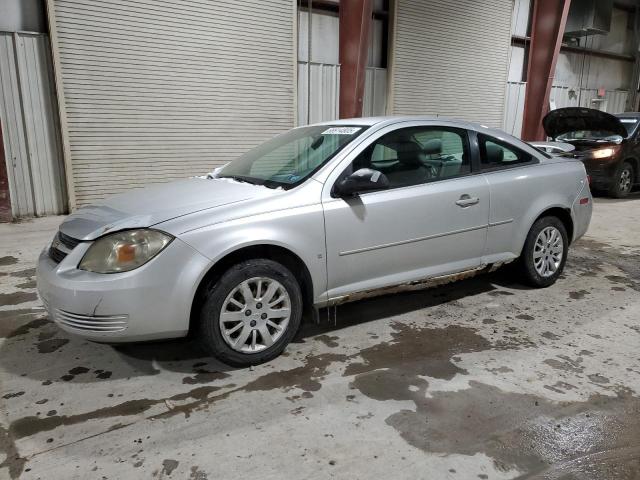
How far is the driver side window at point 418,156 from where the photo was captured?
3.57 m

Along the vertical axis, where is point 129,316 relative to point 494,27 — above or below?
below

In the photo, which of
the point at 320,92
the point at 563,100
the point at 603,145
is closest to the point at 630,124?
the point at 603,145

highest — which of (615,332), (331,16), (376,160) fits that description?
(331,16)

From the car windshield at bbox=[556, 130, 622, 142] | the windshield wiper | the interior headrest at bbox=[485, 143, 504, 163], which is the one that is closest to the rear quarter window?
the interior headrest at bbox=[485, 143, 504, 163]

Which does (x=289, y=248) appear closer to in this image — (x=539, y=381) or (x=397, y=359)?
(x=397, y=359)

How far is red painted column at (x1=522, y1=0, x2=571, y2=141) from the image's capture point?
13.6m

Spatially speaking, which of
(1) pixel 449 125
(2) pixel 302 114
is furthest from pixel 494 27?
(1) pixel 449 125

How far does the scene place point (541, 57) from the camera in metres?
13.9

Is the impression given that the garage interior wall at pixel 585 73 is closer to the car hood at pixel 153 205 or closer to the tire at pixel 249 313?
the car hood at pixel 153 205

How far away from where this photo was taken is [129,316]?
272cm

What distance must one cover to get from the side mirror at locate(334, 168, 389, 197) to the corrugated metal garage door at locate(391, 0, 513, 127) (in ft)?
27.7

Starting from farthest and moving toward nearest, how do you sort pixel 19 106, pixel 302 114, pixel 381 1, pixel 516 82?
1. pixel 516 82
2. pixel 381 1
3. pixel 302 114
4. pixel 19 106

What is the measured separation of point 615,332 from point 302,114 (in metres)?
7.45

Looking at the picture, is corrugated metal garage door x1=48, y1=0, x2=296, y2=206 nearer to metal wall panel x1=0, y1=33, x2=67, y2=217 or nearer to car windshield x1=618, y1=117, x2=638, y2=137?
metal wall panel x1=0, y1=33, x2=67, y2=217
